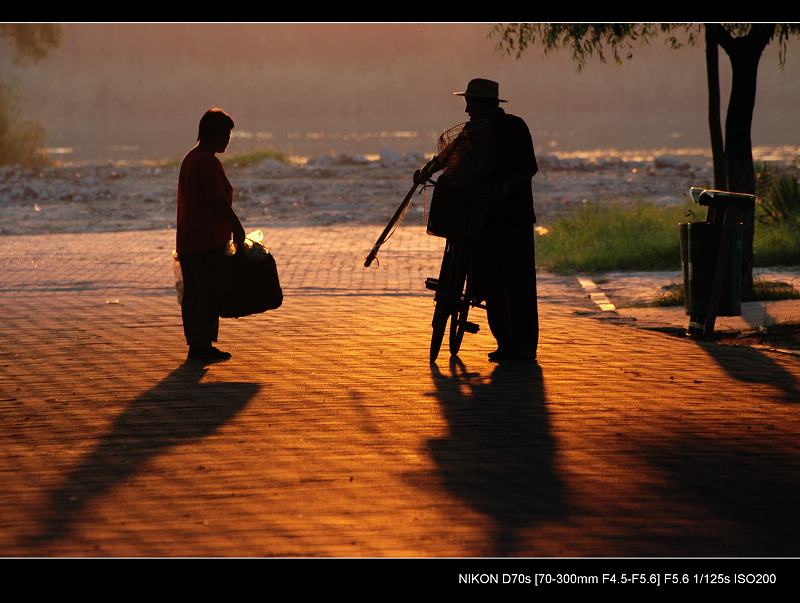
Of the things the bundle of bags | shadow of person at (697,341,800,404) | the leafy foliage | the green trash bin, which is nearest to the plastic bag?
the bundle of bags

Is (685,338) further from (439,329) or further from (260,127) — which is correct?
(260,127)

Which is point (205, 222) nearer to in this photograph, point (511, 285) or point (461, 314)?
point (461, 314)

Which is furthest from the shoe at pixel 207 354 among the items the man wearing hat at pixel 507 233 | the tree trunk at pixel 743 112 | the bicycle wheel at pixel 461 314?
the tree trunk at pixel 743 112

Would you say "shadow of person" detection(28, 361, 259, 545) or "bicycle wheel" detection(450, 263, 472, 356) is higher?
"bicycle wheel" detection(450, 263, 472, 356)

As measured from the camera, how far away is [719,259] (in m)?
8.81

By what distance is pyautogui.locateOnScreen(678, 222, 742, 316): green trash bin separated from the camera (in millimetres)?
8945

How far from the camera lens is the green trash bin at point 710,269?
8.95 metres

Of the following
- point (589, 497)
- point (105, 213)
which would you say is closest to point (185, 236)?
point (589, 497)

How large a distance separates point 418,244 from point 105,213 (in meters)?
10.1

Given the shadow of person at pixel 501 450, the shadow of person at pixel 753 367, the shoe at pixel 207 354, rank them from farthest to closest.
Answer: the shoe at pixel 207 354
the shadow of person at pixel 753 367
the shadow of person at pixel 501 450

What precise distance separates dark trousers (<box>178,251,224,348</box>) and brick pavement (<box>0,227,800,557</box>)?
34 centimetres

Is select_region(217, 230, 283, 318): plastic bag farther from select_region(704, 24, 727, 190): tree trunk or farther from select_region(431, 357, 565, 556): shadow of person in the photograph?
select_region(704, 24, 727, 190): tree trunk

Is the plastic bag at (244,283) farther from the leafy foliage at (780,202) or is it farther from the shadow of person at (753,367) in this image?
the leafy foliage at (780,202)

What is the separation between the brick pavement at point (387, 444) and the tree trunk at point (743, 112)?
111 inches
